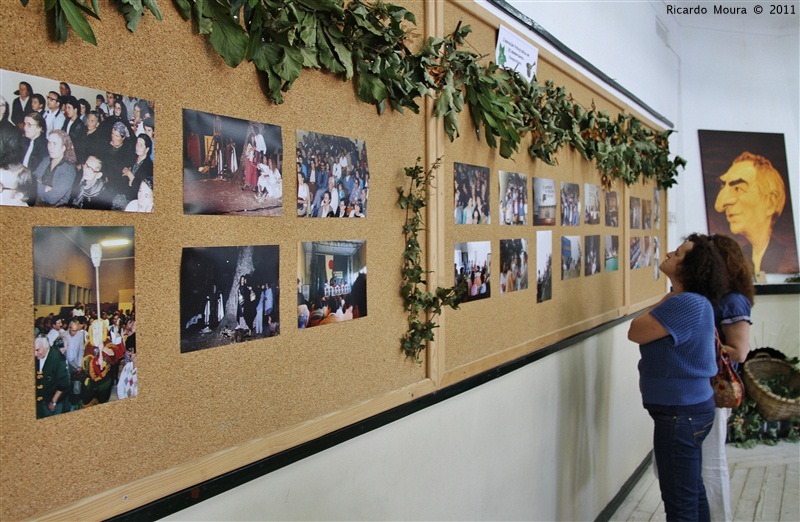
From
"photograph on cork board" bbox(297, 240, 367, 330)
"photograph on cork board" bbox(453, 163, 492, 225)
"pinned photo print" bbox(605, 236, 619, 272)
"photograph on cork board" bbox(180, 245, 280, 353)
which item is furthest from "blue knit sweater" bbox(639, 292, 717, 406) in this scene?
"photograph on cork board" bbox(180, 245, 280, 353)

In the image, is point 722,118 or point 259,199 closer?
point 259,199

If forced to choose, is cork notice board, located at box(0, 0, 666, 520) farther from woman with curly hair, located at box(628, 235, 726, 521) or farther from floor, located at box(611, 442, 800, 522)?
floor, located at box(611, 442, 800, 522)

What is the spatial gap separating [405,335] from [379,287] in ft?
0.61

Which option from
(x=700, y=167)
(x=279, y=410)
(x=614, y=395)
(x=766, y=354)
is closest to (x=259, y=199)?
(x=279, y=410)

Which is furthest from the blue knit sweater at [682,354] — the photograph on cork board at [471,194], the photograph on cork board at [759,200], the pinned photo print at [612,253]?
the photograph on cork board at [759,200]

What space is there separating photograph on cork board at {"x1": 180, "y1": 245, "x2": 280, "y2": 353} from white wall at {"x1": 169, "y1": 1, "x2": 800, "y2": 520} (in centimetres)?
32

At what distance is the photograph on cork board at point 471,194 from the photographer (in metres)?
1.79

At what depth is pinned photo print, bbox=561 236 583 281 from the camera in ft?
8.39

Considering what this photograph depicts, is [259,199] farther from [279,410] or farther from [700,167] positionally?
[700,167]

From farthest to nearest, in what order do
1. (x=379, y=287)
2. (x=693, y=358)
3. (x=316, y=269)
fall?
(x=693, y=358)
(x=379, y=287)
(x=316, y=269)

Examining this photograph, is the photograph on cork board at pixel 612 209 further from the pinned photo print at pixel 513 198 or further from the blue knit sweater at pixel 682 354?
the pinned photo print at pixel 513 198

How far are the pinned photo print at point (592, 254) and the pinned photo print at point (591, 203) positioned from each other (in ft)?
0.28

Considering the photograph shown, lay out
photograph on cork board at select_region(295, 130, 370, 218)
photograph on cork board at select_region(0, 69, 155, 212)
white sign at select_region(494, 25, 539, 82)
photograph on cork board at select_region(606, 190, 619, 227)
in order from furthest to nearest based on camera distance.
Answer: photograph on cork board at select_region(606, 190, 619, 227) → white sign at select_region(494, 25, 539, 82) → photograph on cork board at select_region(295, 130, 370, 218) → photograph on cork board at select_region(0, 69, 155, 212)

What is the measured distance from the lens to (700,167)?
209 inches
